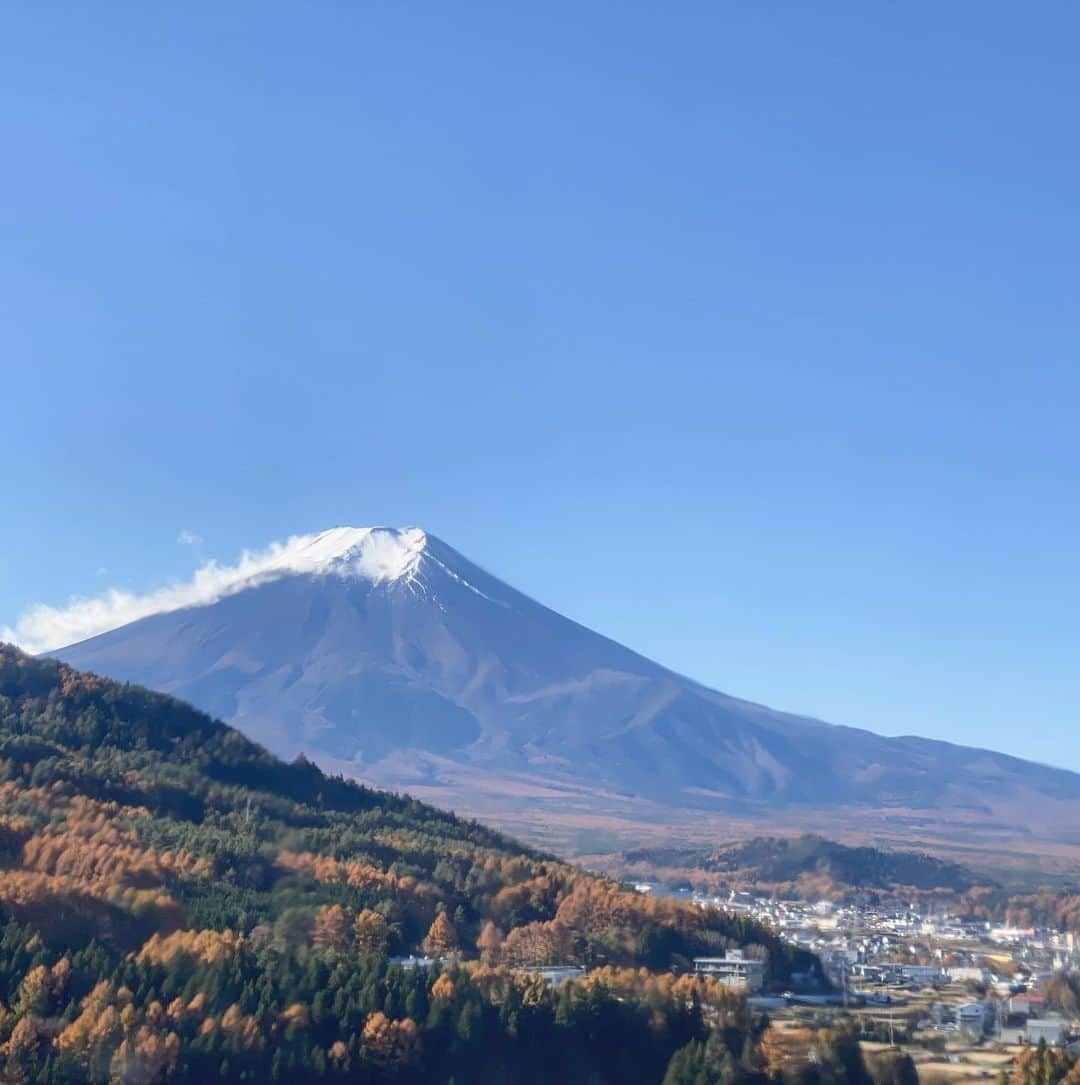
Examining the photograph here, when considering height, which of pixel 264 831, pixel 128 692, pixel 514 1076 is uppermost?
pixel 128 692

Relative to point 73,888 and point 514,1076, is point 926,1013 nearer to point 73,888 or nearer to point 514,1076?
point 514,1076

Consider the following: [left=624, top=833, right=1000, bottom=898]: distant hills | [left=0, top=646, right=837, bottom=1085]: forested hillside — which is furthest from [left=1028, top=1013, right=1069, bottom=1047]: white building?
[left=624, top=833, right=1000, bottom=898]: distant hills

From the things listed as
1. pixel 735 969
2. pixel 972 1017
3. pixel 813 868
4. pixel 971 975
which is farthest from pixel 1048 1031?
pixel 813 868

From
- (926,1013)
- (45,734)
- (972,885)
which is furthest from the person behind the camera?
(972,885)

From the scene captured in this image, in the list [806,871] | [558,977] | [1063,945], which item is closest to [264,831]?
[558,977]

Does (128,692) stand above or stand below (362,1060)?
above

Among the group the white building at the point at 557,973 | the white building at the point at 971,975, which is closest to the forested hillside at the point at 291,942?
the white building at the point at 557,973

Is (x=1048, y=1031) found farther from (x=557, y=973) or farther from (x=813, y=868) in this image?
(x=813, y=868)

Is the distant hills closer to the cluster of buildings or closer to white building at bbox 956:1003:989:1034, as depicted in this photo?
the cluster of buildings

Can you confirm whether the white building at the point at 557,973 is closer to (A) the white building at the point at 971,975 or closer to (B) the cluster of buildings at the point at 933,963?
(B) the cluster of buildings at the point at 933,963
